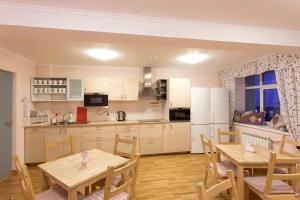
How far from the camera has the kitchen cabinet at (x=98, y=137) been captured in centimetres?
417

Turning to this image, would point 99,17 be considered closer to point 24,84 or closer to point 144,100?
point 24,84

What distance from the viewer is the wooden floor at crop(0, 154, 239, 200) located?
8.94 ft

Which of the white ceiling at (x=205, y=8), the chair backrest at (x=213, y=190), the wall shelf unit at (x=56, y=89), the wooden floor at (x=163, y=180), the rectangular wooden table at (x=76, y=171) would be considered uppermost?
the white ceiling at (x=205, y=8)

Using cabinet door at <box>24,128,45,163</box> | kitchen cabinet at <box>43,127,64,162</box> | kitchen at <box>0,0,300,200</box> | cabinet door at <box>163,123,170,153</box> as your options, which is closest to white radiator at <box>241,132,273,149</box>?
kitchen at <box>0,0,300,200</box>

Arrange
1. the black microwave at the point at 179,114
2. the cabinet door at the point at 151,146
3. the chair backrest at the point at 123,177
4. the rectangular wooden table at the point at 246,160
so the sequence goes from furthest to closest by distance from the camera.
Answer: the black microwave at the point at 179,114 → the cabinet door at the point at 151,146 → the rectangular wooden table at the point at 246,160 → the chair backrest at the point at 123,177

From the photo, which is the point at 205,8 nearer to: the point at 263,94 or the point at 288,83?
the point at 288,83

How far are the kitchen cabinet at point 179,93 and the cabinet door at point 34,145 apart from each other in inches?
124

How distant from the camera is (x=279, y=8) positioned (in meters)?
1.79

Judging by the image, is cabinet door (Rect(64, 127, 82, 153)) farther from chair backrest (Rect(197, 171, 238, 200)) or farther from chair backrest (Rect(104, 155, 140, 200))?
chair backrest (Rect(197, 171, 238, 200))

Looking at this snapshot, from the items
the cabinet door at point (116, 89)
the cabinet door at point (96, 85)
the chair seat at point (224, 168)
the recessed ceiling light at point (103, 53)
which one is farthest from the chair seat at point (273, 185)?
the cabinet door at point (96, 85)

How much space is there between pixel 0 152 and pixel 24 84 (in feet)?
4.70

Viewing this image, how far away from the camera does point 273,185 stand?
2.09m

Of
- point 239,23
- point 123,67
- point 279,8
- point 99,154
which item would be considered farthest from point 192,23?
point 123,67

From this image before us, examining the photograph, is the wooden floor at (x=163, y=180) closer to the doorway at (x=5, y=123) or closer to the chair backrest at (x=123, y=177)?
the doorway at (x=5, y=123)
